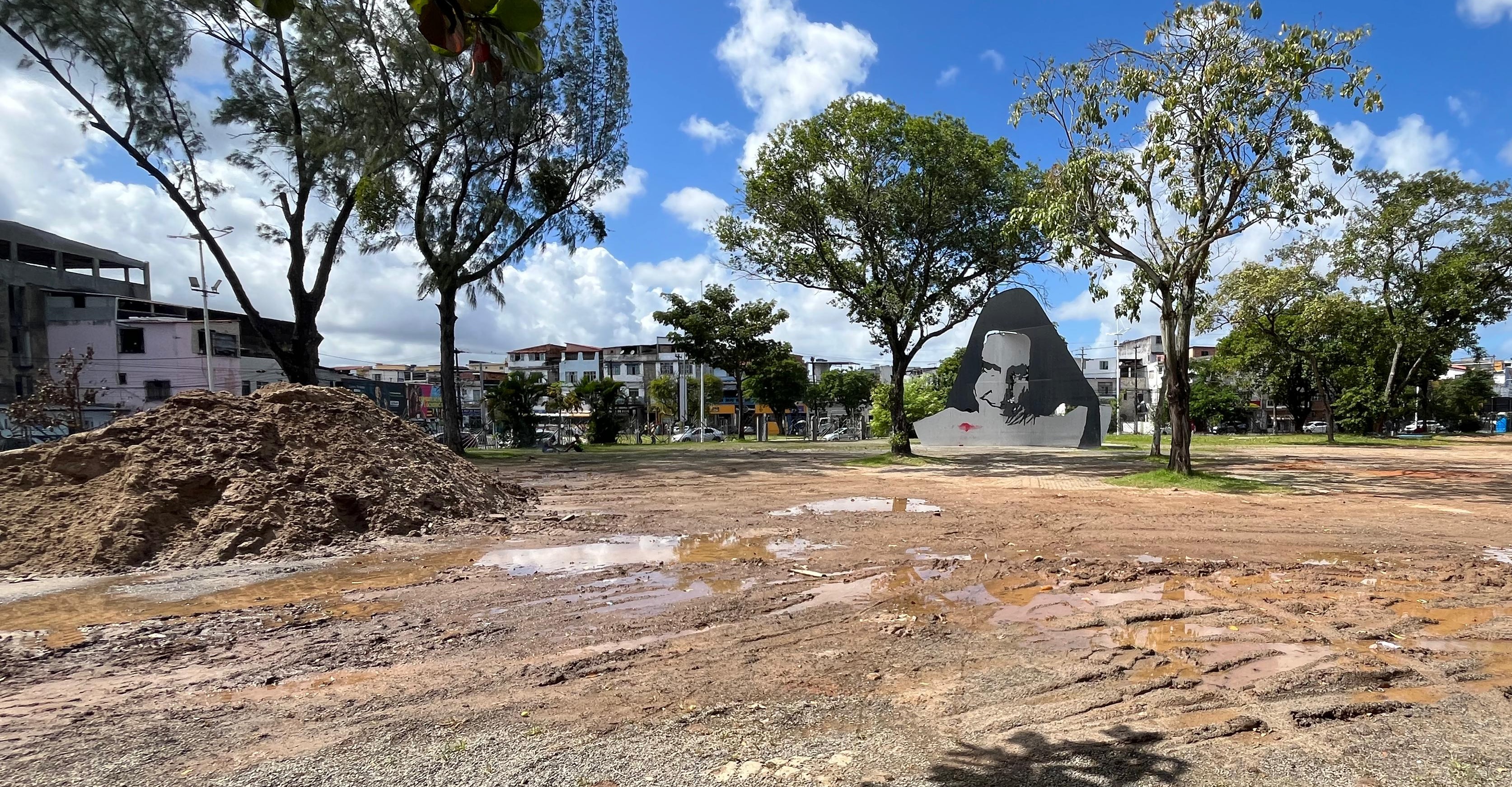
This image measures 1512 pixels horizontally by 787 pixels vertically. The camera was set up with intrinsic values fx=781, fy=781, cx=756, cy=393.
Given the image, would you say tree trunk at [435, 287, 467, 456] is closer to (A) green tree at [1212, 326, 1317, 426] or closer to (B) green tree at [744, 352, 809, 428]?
(B) green tree at [744, 352, 809, 428]

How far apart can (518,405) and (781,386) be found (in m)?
25.7

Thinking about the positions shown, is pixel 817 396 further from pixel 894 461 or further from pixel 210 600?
pixel 210 600

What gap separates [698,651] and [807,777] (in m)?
1.86

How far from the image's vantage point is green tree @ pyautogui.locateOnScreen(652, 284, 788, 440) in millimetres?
40281

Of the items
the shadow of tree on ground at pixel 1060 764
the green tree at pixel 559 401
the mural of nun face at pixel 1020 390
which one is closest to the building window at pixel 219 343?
the green tree at pixel 559 401

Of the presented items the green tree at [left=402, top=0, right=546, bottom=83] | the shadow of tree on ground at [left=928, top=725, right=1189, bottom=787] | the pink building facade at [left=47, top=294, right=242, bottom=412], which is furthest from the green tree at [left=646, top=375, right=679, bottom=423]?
the green tree at [left=402, top=0, right=546, bottom=83]

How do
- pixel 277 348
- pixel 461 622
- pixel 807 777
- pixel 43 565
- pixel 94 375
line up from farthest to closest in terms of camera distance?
pixel 94 375, pixel 277 348, pixel 43 565, pixel 461 622, pixel 807 777

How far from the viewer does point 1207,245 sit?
49.3 ft

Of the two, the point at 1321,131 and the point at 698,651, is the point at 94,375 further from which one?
the point at 1321,131

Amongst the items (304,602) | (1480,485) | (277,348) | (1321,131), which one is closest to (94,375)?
(277,348)

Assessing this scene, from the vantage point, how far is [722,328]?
40438 mm

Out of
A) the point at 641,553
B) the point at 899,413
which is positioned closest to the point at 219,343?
the point at 899,413

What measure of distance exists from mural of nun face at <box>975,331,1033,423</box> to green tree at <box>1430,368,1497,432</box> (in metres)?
48.3

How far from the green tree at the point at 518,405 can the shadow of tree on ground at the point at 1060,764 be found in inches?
1311
